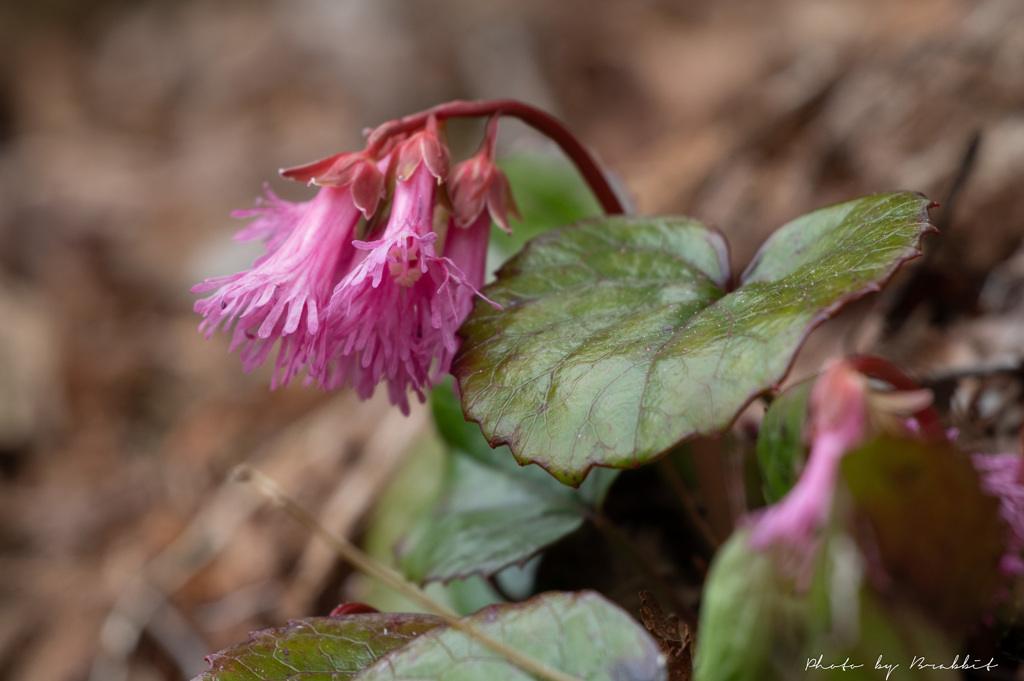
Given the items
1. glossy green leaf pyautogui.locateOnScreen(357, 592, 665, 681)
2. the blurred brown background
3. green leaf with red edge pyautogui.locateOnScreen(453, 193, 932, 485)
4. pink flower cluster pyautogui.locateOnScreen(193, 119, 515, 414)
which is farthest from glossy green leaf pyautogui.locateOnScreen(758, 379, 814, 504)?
the blurred brown background

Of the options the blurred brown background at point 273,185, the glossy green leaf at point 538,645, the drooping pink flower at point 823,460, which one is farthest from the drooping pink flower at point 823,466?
the blurred brown background at point 273,185

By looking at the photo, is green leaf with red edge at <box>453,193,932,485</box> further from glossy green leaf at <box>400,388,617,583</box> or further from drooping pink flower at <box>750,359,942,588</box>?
glossy green leaf at <box>400,388,617,583</box>

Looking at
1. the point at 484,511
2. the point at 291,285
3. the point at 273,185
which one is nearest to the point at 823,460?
the point at 291,285

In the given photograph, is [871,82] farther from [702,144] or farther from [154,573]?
[154,573]

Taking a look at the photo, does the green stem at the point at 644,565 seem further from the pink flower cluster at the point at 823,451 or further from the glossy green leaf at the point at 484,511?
the pink flower cluster at the point at 823,451

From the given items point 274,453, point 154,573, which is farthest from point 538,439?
point 274,453
